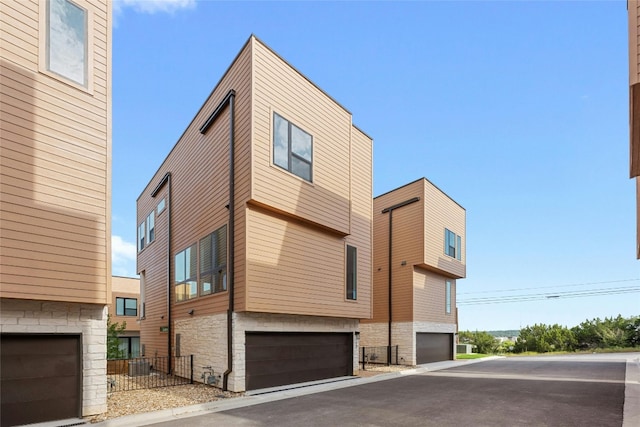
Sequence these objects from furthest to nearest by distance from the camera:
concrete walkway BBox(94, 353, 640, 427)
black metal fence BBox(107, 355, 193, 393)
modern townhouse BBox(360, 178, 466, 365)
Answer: modern townhouse BBox(360, 178, 466, 365) → black metal fence BBox(107, 355, 193, 393) → concrete walkway BBox(94, 353, 640, 427)

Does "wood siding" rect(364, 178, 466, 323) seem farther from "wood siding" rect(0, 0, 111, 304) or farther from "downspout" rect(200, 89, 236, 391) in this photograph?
"wood siding" rect(0, 0, 111, 304)

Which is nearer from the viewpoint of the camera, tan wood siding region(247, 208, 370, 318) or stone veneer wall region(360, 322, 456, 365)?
tan wood siding region(247, 208, 370, 318)

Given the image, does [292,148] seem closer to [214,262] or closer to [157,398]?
[214,262]

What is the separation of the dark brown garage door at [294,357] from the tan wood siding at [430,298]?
7.41 m

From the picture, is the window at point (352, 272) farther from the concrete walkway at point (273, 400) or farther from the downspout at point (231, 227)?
the downspout at point (231, 227)

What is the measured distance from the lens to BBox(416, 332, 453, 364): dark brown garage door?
72.9ft

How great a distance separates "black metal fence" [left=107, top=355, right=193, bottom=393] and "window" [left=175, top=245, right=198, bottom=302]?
2.28 meters

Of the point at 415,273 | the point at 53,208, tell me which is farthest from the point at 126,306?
the point at 53,208

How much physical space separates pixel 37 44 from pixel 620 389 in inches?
651

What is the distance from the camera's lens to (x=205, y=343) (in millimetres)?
13516

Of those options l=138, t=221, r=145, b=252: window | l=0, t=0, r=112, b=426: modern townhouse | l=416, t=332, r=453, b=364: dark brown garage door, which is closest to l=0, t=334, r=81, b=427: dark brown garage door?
l=0, t=0, r=112, b=426: modern townhouse

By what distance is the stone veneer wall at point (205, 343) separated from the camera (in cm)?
1225

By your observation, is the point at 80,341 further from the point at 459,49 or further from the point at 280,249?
the point at 459,49

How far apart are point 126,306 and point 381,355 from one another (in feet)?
72.4
